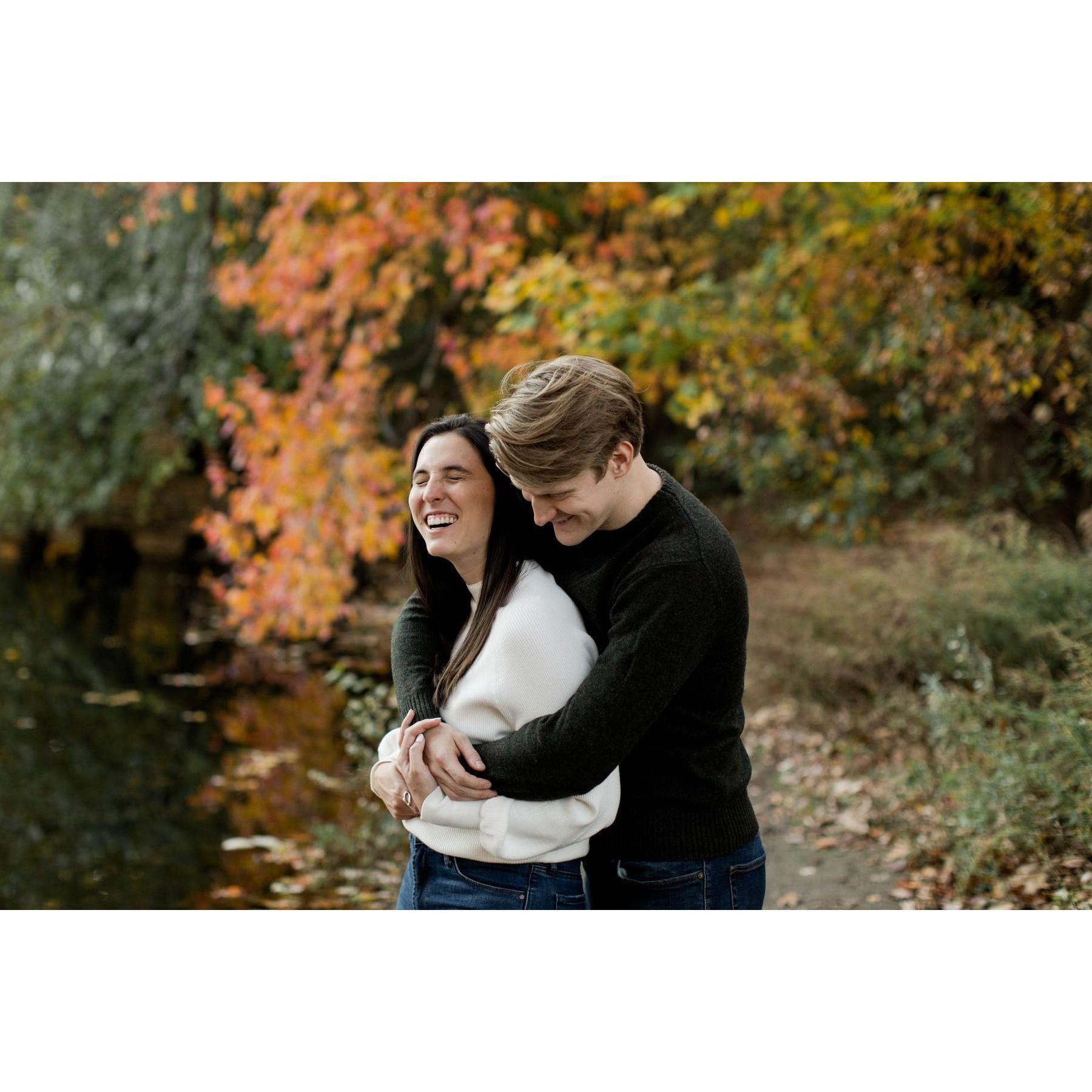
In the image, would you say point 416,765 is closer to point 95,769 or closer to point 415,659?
point 415,659

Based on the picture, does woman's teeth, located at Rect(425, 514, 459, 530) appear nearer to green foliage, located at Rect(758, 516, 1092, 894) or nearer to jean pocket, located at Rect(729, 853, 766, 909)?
jean pocket, located at Rect(729, 853, 766, 909)

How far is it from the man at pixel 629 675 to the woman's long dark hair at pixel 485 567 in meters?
0.05

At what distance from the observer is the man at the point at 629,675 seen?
1.62 m

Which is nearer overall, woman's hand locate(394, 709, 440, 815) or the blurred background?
woman's hand locate(394, 709, 440, 815)

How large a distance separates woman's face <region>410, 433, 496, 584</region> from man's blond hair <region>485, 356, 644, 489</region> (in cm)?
16

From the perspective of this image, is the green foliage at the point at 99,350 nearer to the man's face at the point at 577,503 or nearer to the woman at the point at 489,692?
the woman at the point at 489,692

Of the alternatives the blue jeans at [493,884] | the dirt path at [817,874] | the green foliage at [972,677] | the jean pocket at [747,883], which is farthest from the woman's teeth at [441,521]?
the green foliage at [972,677]

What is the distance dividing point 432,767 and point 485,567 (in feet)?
1.08

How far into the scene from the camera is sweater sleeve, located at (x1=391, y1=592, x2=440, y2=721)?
183cm

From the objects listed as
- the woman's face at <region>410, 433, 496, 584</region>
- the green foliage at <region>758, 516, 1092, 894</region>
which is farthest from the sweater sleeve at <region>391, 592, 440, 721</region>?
the green foliage at <region>758, 516, 1092, 894</region>

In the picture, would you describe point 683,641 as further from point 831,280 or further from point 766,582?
point 766,582
